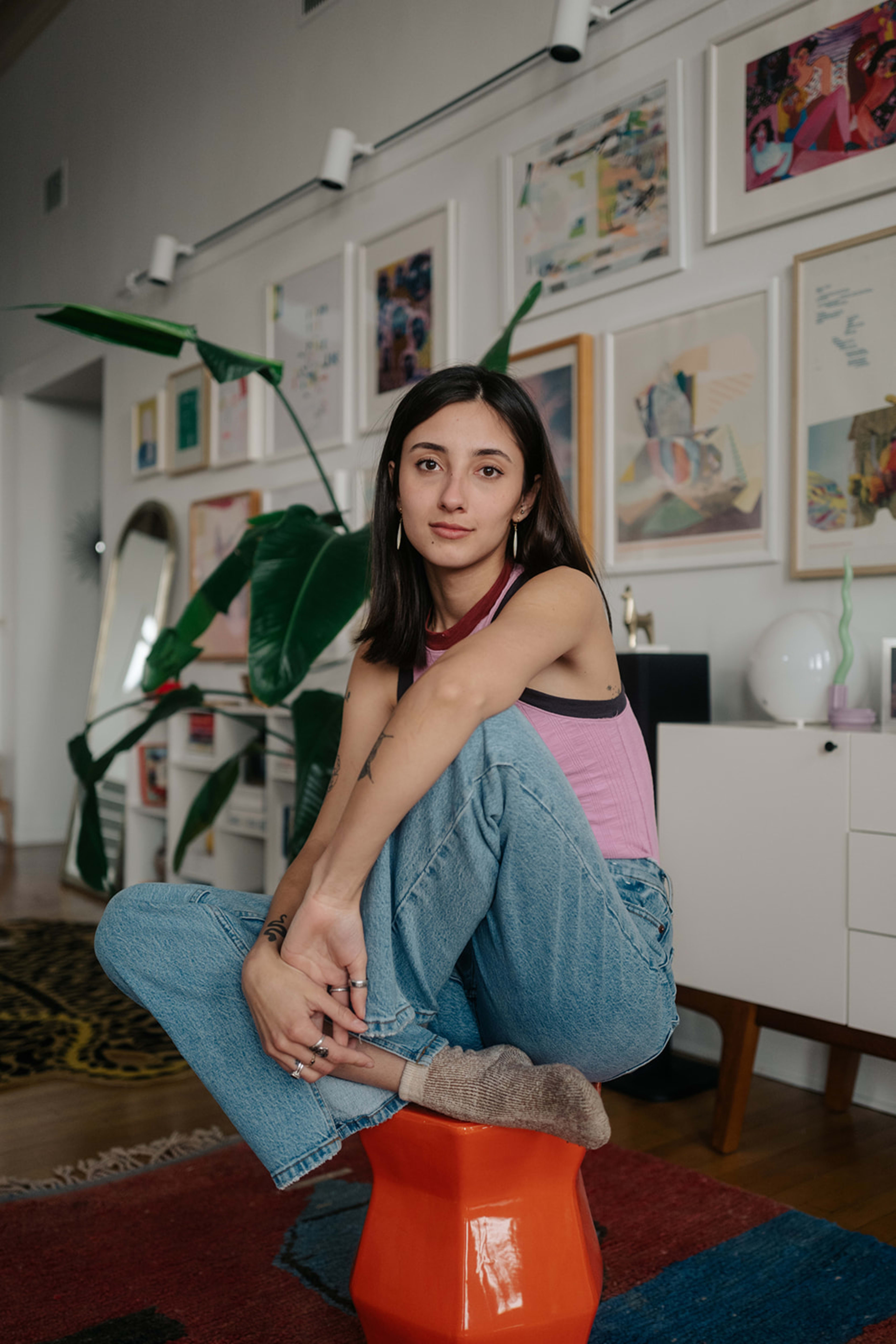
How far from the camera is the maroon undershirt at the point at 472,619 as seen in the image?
4.48 ft

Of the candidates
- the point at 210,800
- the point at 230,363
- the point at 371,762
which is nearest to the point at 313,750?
the point at 210,800

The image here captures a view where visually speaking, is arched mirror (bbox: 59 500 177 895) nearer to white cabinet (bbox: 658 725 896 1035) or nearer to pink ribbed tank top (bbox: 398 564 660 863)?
white cabinet (bbox: 658 725 896 1035)

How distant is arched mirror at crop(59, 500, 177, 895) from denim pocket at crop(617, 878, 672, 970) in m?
3.54

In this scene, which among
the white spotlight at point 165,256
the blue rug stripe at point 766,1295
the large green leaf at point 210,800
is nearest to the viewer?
the blue rug stripe at point 766,1295

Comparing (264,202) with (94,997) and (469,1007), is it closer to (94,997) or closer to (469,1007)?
(94,997)

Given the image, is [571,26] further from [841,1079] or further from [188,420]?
[841,1079]

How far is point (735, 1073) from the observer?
1.92 metres

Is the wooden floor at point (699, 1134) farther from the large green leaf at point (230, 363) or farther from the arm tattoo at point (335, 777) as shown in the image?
the large green leaf at point (230, 363)

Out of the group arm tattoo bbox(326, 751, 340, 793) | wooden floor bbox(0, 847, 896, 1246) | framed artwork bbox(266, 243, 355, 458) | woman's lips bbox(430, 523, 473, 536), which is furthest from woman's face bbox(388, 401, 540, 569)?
framed artwork bbox(266, 243, 355, 458)

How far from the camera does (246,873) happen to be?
3.71m

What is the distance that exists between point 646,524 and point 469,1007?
5.38ft

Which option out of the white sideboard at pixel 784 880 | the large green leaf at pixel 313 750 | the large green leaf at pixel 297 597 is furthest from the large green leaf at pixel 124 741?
the white sideboard at pixel 784 880

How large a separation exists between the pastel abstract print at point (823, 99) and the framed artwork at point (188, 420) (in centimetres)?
245

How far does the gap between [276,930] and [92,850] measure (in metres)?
1.54
